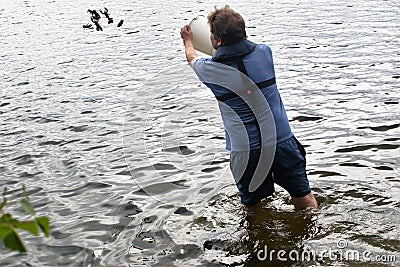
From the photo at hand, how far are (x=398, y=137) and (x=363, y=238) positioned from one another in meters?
3.25

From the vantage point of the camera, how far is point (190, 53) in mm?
6156

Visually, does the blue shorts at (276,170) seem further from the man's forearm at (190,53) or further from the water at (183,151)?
the man's forearm at (190,53)

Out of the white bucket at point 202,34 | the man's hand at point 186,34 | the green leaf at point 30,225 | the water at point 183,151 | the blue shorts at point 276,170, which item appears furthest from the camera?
the white bucket at point 202,34

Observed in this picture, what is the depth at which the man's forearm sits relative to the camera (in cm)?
608

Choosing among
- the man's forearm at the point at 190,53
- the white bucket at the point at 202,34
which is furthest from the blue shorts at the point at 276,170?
the white bucket at the point at 202,34

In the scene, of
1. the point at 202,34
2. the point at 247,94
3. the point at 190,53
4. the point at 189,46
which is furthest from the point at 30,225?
the point at 202,34

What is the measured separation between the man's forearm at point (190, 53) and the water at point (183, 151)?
6.16 feet

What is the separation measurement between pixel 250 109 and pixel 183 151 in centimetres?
357

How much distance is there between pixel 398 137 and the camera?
8.75m

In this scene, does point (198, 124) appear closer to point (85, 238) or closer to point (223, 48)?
point (85, 238)

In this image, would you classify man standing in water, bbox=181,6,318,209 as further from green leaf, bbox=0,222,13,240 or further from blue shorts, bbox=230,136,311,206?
green leaf, bbox=0,222,13,240

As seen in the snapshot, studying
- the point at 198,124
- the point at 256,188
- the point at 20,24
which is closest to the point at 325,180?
the point at 256,188

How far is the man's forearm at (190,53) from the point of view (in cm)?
608

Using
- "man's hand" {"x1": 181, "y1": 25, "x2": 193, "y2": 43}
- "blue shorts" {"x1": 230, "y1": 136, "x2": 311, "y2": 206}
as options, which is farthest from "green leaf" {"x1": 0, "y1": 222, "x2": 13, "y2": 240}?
"man's hand" {"x1": 181, "y1": 25, "x2": 193, "y2": 43}
